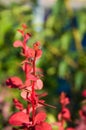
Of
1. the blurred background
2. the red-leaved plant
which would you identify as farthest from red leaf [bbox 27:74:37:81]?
the blurred background

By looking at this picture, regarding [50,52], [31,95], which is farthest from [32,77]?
[50,52]

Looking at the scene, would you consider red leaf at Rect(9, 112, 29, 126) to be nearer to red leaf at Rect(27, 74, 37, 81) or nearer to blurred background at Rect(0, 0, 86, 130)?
red leaf at Rect(27, 74, 37, 81)

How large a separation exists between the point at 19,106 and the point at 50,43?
2381mm

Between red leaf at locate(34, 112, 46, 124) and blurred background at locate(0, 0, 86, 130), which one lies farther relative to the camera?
blurred background at locate(0, 0, 86, 130)

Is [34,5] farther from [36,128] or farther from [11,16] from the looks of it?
[36,128]

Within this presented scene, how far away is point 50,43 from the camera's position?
365cm

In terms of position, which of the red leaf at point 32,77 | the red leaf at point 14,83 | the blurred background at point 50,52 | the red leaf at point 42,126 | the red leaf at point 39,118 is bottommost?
the blurred background at point 50,52

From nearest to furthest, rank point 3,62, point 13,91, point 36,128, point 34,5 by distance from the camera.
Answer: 1. point 36,128
2. point 13,91
3. point 3,62
4. point 34,5

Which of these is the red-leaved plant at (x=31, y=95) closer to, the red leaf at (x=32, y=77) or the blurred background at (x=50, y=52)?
the red leaf at (x=32, y=77)

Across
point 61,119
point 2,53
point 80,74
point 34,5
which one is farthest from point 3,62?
point 61,119

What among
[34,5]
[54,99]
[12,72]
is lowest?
[54,99]

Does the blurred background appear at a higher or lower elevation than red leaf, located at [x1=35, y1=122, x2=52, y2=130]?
lower

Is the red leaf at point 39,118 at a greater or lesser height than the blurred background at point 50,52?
greater

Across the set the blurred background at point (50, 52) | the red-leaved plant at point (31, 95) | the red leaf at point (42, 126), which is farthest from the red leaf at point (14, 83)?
the blurred background at point (50, 52)
